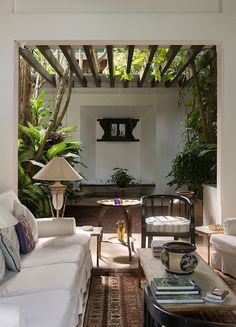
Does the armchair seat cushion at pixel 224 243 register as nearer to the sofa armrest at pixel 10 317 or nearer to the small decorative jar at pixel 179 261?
the small decorative jar at pixel 179 261

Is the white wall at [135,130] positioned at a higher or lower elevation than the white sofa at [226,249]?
higher

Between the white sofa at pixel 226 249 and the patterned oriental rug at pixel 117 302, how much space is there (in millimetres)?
112

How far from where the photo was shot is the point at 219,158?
4.26 m

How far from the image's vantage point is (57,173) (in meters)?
3.75

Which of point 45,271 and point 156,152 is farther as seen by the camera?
point 156,152

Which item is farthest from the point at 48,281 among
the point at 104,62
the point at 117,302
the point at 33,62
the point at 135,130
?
the point at 135,130

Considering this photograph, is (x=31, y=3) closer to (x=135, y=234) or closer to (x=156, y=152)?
(x=135, y=234)

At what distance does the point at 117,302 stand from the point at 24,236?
3.15 feet

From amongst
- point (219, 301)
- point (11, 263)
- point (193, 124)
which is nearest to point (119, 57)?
point (193, 124)

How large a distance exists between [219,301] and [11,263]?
4.68 ft

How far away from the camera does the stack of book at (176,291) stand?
204 cm

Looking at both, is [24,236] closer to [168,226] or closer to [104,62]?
[168,226]

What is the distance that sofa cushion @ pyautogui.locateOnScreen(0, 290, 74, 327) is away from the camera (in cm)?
172

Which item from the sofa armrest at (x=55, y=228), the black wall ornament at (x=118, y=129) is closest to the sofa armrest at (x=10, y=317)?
the sofa armrest at (x=55, y=228)
